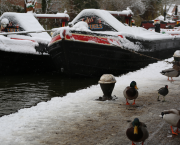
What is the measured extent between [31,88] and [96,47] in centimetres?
296

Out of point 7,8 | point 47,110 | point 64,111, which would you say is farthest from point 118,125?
point 7,8

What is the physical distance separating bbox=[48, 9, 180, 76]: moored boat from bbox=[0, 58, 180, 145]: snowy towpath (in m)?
3.38

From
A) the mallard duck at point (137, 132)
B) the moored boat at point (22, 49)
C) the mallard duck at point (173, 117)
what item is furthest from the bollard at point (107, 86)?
the moored boat at point (22, 49)

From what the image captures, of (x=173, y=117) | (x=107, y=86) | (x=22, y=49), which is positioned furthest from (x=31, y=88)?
(x=173, y=117)

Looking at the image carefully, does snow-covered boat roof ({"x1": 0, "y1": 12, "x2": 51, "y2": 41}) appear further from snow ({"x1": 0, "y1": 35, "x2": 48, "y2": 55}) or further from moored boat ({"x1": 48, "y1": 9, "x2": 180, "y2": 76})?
moored boat ({"x1": 48, "y1": 9, "x2": 180, "y2": 76})

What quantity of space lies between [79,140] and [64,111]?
5.07 feet

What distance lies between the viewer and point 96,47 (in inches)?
384

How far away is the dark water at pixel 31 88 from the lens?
23.7ft

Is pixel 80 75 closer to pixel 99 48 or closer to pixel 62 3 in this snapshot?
pixel 99 48

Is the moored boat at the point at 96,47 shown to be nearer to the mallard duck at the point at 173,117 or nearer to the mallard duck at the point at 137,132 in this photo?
the mallard duck at the point at 173,117

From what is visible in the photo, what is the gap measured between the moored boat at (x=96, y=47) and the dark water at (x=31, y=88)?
2.19 ft

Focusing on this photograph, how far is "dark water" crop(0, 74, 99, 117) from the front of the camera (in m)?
7.23

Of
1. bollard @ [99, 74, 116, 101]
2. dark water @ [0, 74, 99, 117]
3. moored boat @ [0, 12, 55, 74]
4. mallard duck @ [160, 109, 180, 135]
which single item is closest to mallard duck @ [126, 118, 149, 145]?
mallard duck @ [160, 109, 180, 135]

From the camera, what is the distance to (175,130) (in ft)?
13.6
